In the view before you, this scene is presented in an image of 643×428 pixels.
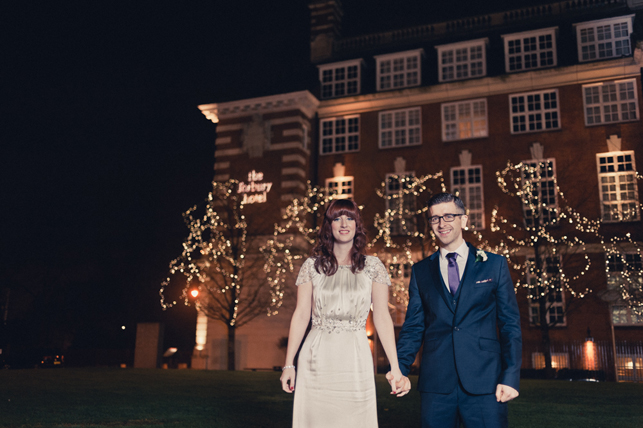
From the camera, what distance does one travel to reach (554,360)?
83.9 feet

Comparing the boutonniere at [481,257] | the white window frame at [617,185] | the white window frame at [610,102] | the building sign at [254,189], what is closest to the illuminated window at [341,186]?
the building sign at [254,189]

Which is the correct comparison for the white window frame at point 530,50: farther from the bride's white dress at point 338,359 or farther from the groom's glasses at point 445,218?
the bride's white dress at point 338,359

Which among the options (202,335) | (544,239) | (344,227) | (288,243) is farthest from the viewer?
(202,335)

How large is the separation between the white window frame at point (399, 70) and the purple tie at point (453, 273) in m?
26.5

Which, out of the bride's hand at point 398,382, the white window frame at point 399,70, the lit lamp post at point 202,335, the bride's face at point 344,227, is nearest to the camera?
the bride's hand at point 398,382

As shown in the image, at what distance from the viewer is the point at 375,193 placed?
29344 mm

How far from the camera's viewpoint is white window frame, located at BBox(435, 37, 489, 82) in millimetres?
29094

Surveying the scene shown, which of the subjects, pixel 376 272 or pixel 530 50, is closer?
pixel 376 272

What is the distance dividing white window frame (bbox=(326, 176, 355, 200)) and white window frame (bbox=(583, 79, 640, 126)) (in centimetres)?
1138

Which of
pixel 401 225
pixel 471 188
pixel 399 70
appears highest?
pixel 399 70

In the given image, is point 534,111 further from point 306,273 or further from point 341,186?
point 306,273

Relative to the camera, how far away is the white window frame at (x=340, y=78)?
31406mm

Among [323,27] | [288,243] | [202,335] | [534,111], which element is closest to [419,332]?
[288,243]

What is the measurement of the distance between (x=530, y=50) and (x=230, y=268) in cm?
1818
